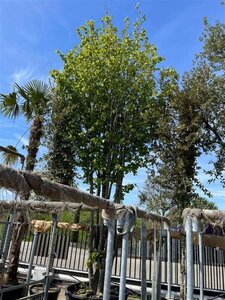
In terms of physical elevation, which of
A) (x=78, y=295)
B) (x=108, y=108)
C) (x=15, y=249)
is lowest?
(x=78, y=295)

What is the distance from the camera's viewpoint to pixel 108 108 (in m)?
9.96

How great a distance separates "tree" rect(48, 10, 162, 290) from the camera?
965 centimetres

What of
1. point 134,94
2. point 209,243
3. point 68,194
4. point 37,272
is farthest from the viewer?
point 134,94

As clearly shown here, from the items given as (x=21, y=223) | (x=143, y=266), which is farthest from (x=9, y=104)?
(x=143, y=266)

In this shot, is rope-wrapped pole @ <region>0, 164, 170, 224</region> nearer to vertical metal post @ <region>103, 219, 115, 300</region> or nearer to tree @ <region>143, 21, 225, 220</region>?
vertical metal post @ <region>103, 219, 115, 300</region>

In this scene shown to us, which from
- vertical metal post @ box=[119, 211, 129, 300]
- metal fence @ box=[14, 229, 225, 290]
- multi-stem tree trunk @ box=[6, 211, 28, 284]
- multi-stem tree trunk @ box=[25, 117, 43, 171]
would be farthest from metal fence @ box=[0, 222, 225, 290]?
vertical metal post @ box=[119, 211, 129, 300]

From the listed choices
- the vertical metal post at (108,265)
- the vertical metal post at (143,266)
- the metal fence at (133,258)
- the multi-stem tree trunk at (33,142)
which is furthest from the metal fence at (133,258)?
the vertical metal post at (108,265)

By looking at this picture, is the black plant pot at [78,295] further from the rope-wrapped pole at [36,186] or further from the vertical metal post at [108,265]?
the rope-wrapped pole at [36,186]

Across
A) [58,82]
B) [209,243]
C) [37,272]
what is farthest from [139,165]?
[37,272]

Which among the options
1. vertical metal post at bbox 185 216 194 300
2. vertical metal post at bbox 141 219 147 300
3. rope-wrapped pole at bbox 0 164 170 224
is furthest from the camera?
vertical metal post at bbox 141 219 147 300

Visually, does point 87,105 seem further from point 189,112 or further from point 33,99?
point 189,112

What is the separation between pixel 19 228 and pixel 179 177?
16.2 feet

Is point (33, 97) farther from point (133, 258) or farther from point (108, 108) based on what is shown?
point (133, 258)

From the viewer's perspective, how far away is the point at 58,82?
401 inches
